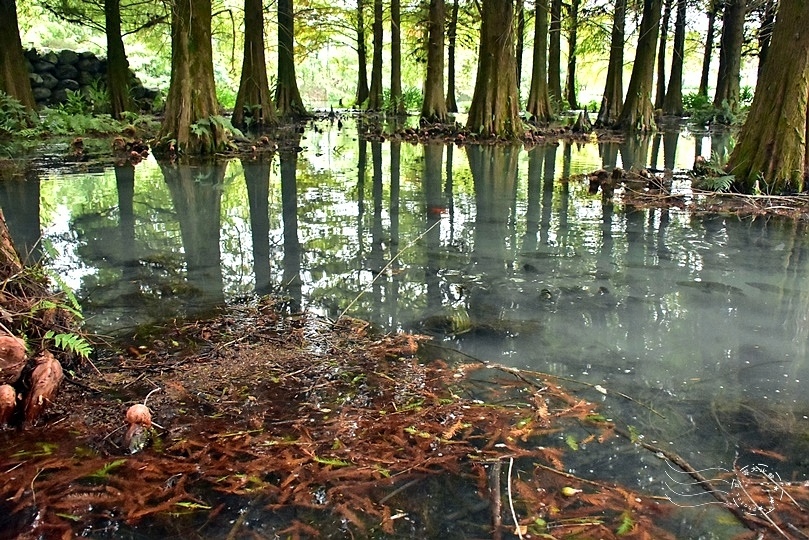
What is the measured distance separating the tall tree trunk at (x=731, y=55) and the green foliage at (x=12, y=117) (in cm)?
2144

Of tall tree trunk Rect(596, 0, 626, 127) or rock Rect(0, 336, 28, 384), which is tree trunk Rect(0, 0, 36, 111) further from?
tall tree trunk Rect(596, 0, 626, 127)

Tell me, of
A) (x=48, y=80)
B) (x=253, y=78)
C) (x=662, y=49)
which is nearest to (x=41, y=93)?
(x=48, y=80)

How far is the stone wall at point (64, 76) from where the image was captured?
70.4 feet

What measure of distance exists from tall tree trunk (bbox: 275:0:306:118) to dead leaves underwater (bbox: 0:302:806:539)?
18906 mm

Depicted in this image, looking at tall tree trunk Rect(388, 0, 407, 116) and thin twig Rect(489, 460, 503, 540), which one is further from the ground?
tall tree trunk Rect(388, 0, 407, 116)

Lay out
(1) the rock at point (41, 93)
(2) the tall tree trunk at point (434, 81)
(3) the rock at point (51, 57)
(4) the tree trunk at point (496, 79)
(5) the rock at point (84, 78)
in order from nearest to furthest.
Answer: (4) the tree trunk at point (496, 79), (2) the tall tree trunk at point (434, 81), (1) the rock at point (41, 93), (3) the rock at point (51, 57), (5) the rock at point (84, 78)

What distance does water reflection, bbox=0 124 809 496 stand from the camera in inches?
121

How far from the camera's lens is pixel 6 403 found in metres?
2.52

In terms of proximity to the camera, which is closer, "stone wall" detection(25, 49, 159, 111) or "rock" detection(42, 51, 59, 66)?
"stone wall" detection(25, 49, 159, 111)

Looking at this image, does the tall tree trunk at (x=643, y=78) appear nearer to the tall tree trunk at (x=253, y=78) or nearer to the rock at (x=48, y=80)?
the tall tree trunk at (x=253, y=78)

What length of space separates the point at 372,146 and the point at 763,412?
40.8 feet

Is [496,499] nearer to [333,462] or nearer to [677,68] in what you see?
[333,462]

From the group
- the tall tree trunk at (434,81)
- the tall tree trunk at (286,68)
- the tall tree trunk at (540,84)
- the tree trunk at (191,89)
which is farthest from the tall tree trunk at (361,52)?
the tree trunk at (191,89)

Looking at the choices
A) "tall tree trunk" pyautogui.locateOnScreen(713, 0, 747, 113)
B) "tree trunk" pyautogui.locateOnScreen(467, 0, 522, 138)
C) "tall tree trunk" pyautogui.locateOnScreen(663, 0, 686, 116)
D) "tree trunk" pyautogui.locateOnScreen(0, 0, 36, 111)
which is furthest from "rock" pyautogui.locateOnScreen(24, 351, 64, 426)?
"tall tree trunk" pyautogui.locateOnScreen(713, 0, 747, 113)
